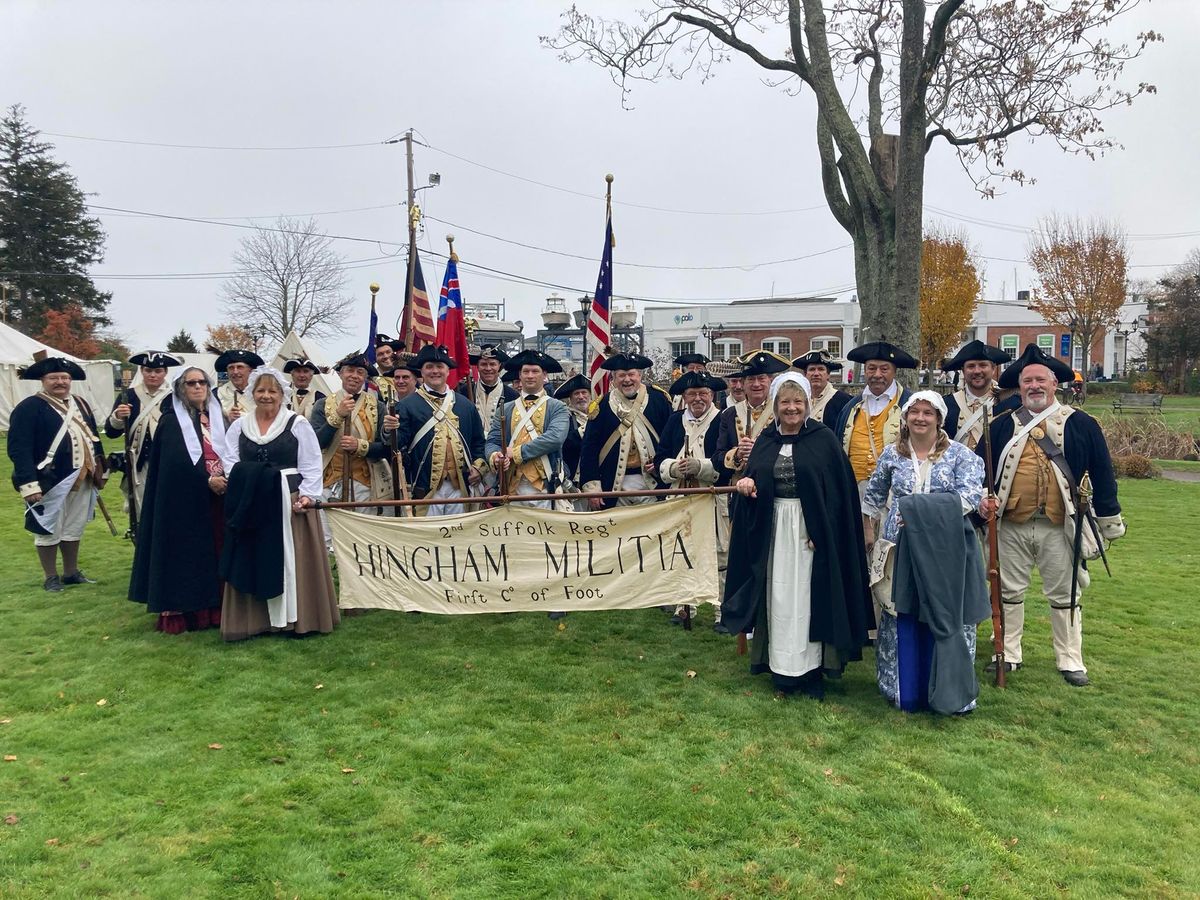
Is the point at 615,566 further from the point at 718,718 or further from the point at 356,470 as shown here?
the point at 356,470

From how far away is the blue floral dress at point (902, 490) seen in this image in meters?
4.70

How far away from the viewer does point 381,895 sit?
313 cm

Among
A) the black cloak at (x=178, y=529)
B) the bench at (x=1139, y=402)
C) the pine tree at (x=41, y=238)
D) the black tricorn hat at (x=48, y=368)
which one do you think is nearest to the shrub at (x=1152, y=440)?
the bench at (x=1139, y=402)

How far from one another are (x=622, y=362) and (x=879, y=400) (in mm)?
2085

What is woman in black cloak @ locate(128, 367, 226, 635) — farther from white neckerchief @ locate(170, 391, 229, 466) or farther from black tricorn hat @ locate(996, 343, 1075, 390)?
black tricorn hat @ locate(996, 343, 1075, 390)

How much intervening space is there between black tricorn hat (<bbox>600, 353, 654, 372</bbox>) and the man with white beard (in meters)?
2.76

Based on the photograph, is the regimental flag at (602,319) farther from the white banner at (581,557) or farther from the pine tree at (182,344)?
the pine tree at (182,344)

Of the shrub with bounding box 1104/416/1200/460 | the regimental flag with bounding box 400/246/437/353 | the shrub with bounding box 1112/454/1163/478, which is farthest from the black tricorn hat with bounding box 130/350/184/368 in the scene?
the shrub with bounding box 1104/416/1200/460

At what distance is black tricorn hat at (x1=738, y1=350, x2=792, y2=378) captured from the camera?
6.26m

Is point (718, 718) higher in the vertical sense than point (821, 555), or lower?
lower

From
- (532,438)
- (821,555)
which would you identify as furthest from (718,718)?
(532,438)

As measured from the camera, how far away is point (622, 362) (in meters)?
6.91

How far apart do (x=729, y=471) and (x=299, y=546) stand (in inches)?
129

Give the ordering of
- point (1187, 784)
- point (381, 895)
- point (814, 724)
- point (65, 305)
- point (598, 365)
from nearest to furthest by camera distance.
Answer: point (381, 895) → point (1187, 784) → point (814, 724) → point (598, 365) → point (65, 305)
